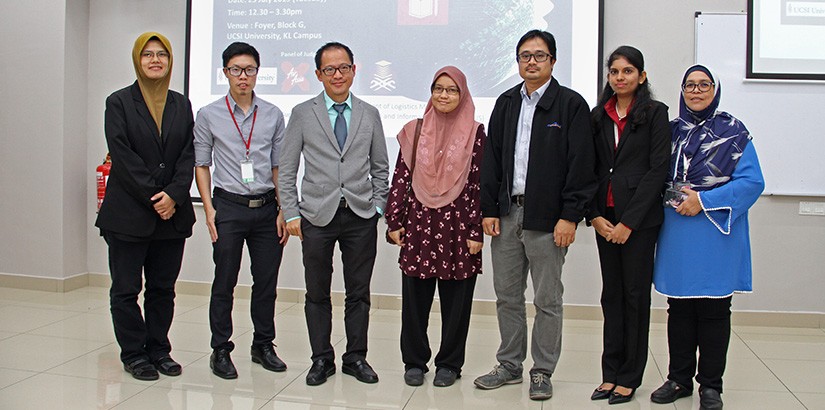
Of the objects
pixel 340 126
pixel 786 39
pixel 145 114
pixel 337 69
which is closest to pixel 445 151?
pixel 340 126

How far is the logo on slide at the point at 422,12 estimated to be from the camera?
471 cm

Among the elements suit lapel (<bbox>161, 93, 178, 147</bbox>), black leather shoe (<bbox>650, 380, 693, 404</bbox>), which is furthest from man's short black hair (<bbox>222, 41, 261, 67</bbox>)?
black leather shoe (<bbox>650, 380, 693, 404</bbox>)

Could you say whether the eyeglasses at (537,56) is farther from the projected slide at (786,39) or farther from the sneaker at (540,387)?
the projected slide at (786,39)

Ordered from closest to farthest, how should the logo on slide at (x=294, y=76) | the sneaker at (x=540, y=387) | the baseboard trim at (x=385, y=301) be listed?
the sneaker at (x=540, y=387) → the baseboard trim at (x=385, y=301) → the logo on slide at (x=294, y=76)

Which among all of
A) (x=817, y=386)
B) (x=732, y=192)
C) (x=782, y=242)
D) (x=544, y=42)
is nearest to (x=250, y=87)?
(x=544, y=42)

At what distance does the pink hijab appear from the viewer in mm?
3066

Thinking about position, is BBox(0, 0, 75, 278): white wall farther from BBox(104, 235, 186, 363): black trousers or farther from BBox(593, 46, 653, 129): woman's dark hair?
BBox(593, 46, 653, 129): woman's dark hair

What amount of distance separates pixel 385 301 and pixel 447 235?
1.94 m

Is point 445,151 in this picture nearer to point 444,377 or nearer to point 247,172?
point 247,172

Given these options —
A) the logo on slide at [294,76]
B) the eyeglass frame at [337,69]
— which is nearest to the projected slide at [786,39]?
the eyeglass frame at [337,69]

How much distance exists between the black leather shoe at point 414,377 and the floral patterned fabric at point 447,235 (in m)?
0.47

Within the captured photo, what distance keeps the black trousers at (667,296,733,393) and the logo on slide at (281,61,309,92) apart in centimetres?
297

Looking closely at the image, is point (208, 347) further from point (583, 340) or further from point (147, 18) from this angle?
point (147, 18)

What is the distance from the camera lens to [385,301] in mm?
4906
